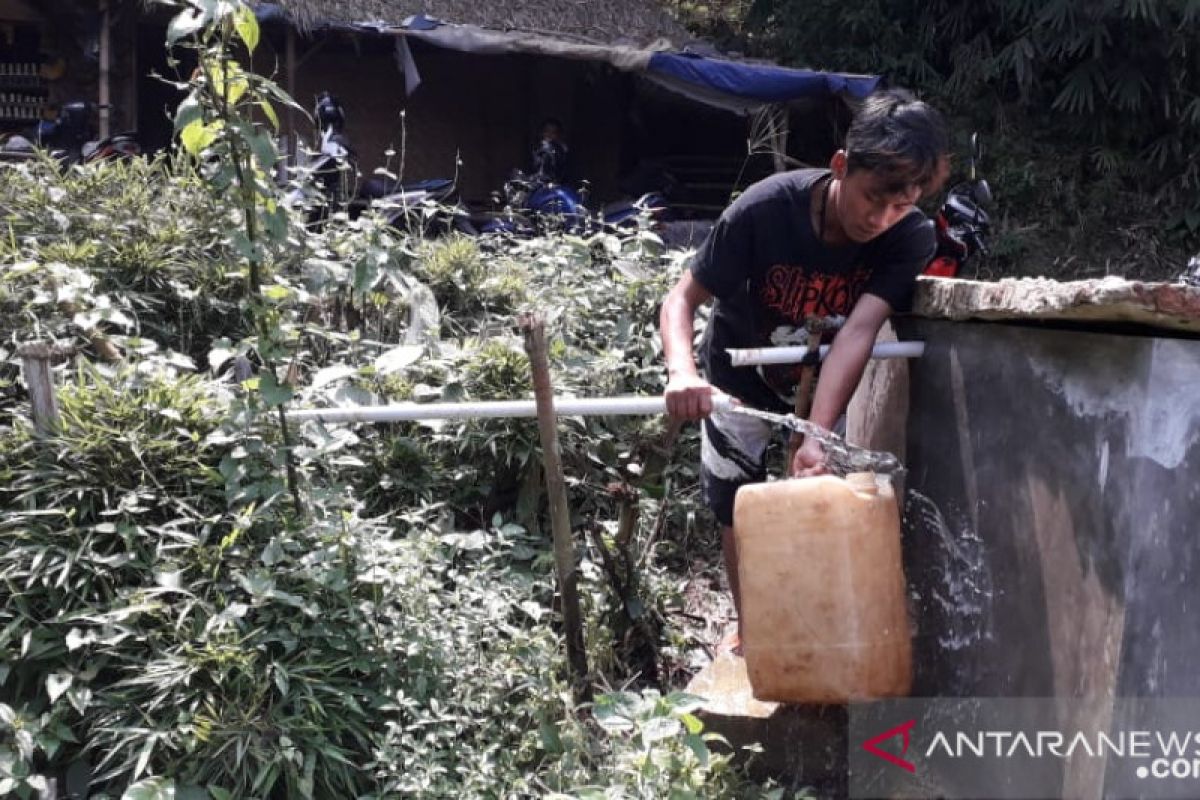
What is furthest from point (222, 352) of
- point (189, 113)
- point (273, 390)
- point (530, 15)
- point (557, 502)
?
point (530, 15)

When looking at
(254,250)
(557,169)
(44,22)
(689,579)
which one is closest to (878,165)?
(254,250)

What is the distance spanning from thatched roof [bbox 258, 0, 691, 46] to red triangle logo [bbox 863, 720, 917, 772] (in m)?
7.86

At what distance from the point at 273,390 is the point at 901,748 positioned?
68.3 inches

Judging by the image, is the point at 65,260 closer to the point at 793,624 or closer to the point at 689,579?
the point at 689,579

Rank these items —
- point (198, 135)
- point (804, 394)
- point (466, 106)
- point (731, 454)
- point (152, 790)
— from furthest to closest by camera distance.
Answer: point (466, 106) → point (731, 454) → point (804, 394) → point (198, 135) → point (152, 790)

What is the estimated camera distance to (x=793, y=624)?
255cm

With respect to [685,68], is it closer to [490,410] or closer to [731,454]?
[731,454]

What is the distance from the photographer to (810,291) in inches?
115

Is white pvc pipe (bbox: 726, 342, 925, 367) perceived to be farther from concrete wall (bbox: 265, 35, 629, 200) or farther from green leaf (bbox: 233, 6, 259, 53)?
concrete wall (bbox: 265, 35, 629, 200)

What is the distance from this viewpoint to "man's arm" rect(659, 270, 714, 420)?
2.64 m

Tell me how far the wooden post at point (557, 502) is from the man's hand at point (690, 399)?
41cm

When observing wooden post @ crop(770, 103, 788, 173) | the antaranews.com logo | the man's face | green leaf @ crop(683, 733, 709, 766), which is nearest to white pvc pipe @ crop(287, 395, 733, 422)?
the man's face

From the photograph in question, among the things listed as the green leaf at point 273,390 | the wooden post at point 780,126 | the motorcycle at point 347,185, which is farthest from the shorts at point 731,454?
the wooden post at point 780,126

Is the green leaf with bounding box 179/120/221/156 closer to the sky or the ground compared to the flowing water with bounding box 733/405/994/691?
closer to the sky
